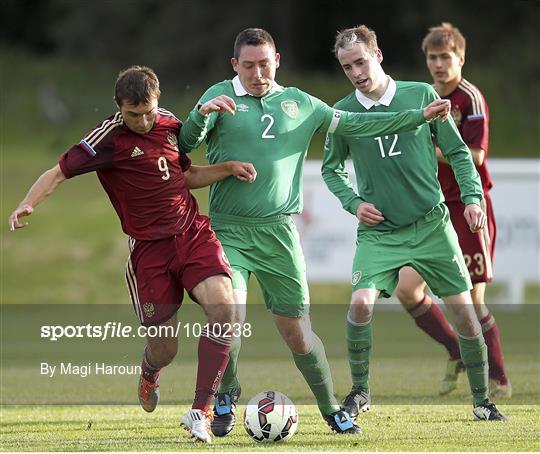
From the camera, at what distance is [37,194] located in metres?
6.73

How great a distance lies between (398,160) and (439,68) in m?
1.47

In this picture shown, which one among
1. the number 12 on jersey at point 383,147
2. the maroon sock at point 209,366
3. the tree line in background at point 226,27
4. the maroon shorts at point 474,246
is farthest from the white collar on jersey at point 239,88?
the tree line in background at point 226,27

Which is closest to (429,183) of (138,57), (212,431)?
(212,431)

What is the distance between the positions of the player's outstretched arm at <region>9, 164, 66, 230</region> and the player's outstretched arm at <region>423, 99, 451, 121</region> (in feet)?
6.85

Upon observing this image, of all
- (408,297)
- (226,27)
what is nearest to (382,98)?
(408,297)

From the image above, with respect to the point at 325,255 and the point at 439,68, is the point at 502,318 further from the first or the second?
the point at 439,68

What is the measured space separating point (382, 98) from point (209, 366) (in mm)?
2049

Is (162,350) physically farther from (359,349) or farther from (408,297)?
(408,297)

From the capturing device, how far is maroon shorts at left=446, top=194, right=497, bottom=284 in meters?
9.03

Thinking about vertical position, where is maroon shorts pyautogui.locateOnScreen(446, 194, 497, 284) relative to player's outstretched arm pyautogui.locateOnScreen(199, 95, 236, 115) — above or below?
below

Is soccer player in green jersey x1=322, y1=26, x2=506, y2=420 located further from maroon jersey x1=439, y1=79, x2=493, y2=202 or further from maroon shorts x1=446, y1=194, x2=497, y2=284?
maroon shorts x1=446, y1=194, x2=497, y2=284

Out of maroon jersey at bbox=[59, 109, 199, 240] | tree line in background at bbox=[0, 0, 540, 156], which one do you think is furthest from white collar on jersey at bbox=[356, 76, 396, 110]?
tree line in background at bbox=[0, 0, 540, 156]

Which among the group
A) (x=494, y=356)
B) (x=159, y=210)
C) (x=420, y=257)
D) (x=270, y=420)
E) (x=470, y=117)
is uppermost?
(x=470, y=117)

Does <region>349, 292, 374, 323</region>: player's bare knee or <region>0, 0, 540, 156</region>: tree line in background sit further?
<region>0, 0, 540, 156</region>: tree line in background
